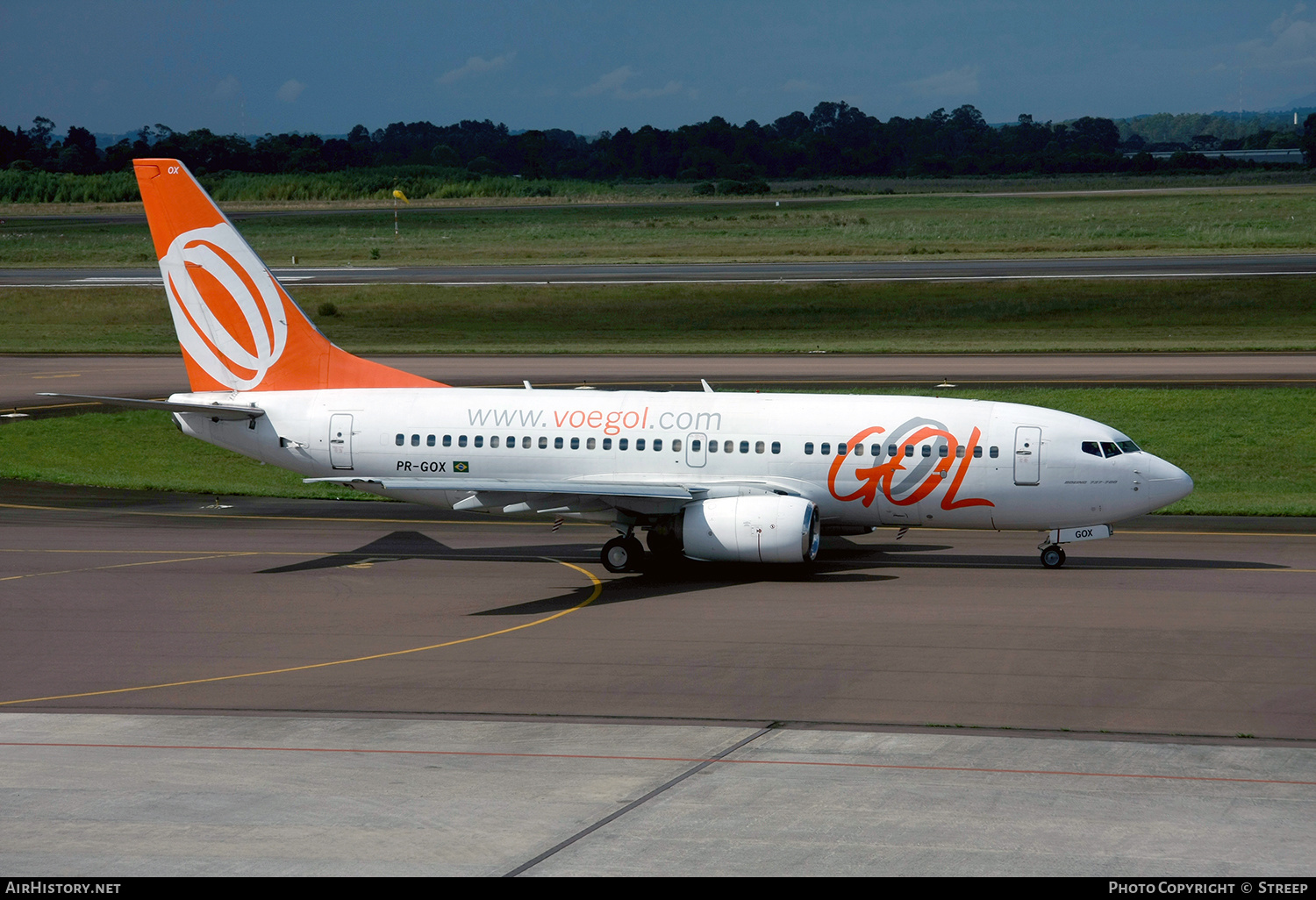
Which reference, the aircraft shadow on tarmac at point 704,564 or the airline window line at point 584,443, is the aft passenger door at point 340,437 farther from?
the aircraft shadow on tarmac at point 704,564

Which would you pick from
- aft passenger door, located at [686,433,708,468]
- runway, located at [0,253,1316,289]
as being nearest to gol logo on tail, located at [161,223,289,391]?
aft passenger door, located at [686,433,708,468]

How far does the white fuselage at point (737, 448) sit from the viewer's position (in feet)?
105

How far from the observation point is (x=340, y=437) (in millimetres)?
34844

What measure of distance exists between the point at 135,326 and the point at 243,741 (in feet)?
225

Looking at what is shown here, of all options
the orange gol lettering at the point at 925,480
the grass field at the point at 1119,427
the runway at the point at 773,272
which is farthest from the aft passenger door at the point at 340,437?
the runway at the point at 773,272

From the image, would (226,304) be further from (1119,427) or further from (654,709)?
(1119,427)

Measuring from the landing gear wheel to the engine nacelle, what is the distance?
1.76 meters

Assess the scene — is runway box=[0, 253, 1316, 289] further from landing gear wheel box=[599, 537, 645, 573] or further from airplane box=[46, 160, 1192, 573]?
landing gear wheel box=[599, 537, 645, 573]

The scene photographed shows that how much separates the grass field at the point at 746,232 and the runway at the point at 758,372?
37503 millimetres

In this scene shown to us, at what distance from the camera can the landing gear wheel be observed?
3272 cm

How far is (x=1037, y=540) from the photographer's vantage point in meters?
37.4

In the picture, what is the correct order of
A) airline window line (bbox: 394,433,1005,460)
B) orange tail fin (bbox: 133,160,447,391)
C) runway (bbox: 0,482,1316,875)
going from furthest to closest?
orange tail fin (bbox: 133,160,447,391) → airline window line (bbox: 394,433,1005,460) → runway (bbox: 0,482,1316,875)

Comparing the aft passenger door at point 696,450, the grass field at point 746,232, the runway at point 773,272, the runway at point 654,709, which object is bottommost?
the runway at point 654,709

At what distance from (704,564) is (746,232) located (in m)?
93.8
